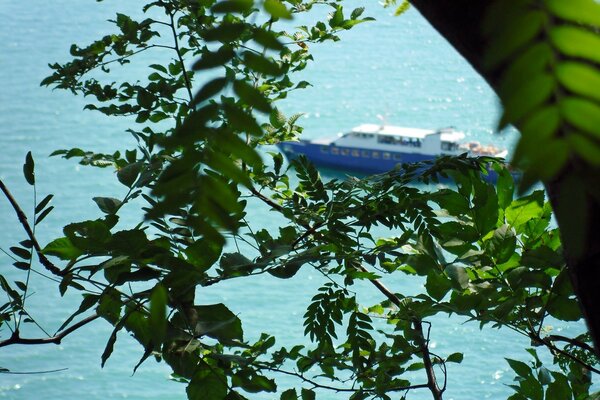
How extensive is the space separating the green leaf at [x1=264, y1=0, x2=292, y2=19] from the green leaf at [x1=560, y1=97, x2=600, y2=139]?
0.41ft

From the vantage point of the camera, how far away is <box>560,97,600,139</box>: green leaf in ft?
0.72

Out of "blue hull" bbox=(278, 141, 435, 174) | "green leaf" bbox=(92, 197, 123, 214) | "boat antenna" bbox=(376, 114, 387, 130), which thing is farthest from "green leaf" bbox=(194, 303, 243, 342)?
"boat antenna" bbox=(376, 114, 387, 130)

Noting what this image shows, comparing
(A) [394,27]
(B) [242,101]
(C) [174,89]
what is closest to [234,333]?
(B) [242,101]

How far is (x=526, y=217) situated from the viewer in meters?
0.76

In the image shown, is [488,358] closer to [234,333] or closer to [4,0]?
[234,333]

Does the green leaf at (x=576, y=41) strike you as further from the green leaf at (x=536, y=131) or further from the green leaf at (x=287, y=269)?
the green leaf at (x=287, y=269)

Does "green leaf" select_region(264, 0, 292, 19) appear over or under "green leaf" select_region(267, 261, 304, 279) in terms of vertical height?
over

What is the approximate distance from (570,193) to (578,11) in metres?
0.05

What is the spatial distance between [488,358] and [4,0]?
6352 mm

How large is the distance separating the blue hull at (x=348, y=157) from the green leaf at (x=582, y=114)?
5.97 metres

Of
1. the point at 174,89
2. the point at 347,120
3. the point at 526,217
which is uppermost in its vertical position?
the point at 347,120

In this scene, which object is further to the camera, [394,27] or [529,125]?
[394,27]

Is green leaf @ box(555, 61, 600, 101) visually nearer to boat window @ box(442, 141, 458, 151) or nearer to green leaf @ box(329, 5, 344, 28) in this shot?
green leaf @ box(329, 5, 344, 28)

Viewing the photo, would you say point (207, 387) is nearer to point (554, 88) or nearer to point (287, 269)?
point (287, 269)
